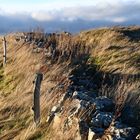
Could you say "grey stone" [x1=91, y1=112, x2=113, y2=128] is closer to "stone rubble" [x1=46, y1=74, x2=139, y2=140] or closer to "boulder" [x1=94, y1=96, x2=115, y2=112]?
"stone rubble" [x1=46, y1=74, x2=139, y2=140]

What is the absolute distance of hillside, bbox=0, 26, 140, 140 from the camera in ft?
31.8

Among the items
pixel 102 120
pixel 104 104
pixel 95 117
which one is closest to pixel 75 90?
pixel 104 104

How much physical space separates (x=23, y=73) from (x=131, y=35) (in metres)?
6.12

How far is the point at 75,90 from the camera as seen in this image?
11672 mm

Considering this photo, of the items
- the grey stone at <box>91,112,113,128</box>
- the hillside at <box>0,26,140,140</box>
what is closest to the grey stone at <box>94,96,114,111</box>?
the hillside at <box>0,26,140,140</box>

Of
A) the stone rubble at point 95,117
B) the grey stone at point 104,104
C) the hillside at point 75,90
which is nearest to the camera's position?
the stone rubble at point 95,117

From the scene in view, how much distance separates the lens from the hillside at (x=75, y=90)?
382 inches

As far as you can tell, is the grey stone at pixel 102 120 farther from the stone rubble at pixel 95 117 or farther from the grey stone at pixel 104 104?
the grey stone at pixel 104 104

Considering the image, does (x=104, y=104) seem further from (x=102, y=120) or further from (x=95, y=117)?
(x=102, y=120)

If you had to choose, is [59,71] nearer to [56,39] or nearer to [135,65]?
[135,65]

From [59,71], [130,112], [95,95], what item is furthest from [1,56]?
[130,112]

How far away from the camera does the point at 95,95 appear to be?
11469mm

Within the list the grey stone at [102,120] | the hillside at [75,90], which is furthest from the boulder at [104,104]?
the grey stone at [102,120]

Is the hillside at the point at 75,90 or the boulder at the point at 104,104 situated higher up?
the boulder at the point at 104,104
